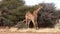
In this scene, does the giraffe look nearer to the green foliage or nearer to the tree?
the tree

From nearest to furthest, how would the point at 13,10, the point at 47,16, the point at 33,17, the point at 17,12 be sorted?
the point at 33,17, the point at 47,16, the point at 17,12, the point at 13,10

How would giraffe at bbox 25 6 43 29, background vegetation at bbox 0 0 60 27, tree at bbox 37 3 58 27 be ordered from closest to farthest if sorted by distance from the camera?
giraffe at bbox 25 6 43 29 < tree at bbox 37 3 58 27 < background vegetation at bbox 0 0 60 27

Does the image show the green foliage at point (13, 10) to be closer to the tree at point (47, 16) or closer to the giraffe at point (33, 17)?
the tree at point (47, 16)

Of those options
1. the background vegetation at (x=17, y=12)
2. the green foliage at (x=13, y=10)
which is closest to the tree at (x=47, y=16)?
the background vegetation at (x=17, y=12)

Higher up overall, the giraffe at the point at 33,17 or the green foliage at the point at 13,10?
the green foliage at the point at 13,10

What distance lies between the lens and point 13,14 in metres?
21.2

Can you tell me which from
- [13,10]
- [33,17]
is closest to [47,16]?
[33,17]

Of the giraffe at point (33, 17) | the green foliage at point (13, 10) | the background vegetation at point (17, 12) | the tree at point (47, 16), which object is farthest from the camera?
the green foliage at point (13, 10)

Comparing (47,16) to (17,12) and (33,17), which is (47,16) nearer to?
(33,17)

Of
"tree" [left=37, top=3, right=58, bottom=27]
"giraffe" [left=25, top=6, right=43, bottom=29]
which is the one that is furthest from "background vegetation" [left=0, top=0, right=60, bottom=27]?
"giraffe" [left=25, top=6, right=43, bottom=29]

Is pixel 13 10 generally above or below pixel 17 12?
above

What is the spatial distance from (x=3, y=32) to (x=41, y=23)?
206 inches

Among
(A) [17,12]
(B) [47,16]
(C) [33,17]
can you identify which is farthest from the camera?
(A) [17,12]

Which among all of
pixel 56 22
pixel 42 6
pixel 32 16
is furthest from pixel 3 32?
pixel 56 22
